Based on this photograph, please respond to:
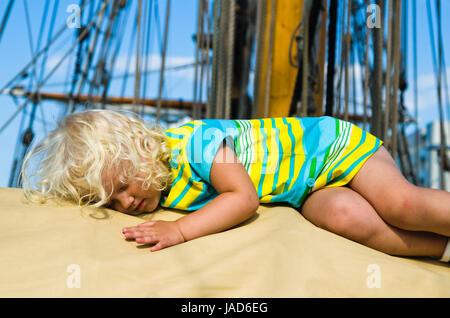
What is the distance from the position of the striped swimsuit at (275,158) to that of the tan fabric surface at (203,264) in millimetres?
186

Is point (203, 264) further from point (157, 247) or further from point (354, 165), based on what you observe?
point (354, 165)

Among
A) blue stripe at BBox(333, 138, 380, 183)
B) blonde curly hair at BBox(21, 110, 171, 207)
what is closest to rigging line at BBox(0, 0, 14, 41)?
blonde curly hair at BBox(21, 110, 171, 207)

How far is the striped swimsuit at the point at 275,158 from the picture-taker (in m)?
1.15

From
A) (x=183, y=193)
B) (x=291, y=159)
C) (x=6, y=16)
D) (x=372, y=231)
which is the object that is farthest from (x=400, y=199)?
(x=6, y=16)

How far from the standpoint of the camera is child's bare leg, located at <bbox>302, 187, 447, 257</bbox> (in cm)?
101

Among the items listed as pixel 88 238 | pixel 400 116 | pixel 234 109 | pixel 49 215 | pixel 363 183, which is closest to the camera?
pixel 88 238

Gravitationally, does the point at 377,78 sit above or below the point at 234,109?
above

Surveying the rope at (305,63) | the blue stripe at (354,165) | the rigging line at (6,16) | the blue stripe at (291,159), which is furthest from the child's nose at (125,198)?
the rigging line at (6,16)
